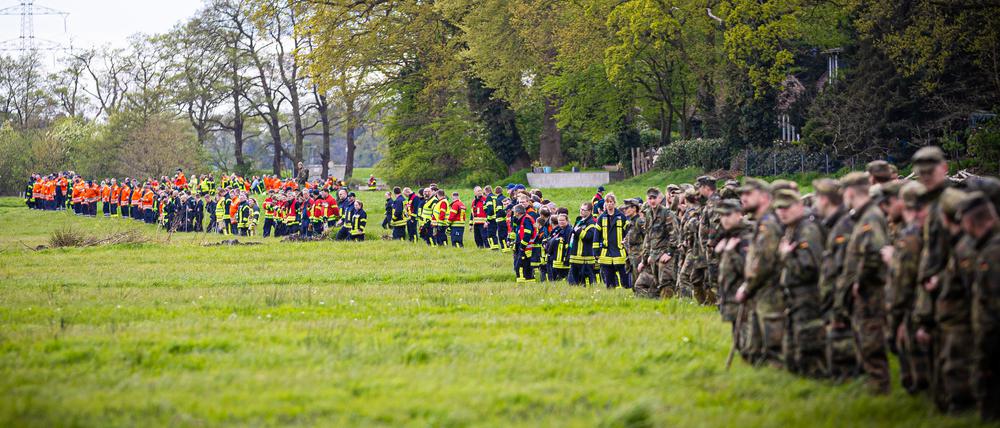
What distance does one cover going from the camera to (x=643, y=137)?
191 ft

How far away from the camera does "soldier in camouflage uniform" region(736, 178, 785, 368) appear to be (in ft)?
31.7

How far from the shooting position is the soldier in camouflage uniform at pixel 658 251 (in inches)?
640

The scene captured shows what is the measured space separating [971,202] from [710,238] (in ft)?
22.6

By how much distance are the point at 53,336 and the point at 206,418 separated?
4.77 meters

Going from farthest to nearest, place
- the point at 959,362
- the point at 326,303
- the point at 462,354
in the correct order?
the point at 326,303, the point at 462,354, the point at 959,362

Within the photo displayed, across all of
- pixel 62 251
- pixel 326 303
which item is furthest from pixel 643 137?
pixel 326 303

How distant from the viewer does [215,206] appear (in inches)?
1640

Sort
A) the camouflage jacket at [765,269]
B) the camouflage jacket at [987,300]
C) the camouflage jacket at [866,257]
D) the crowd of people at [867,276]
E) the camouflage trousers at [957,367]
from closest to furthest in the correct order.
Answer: the camouflage jacket at [987,300] < the crowd of people at [867,276] < the camouflage trousers at [957,367] < the camouflage jacket at [866,257] < the camouflage jacket at [765,269]

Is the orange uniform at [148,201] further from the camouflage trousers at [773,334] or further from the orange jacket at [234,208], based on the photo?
the camouflage trousers at [773,334]

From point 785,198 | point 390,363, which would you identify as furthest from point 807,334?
point 390,363

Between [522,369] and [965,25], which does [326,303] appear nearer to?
[522,369]

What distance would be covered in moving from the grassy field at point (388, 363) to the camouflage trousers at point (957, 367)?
0.80ft

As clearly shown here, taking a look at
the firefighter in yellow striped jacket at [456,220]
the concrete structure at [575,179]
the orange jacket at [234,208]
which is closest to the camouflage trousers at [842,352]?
the firefighter in yellow striped jacket at [456,220]

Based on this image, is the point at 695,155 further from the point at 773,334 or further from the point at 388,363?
the point at 388,363
